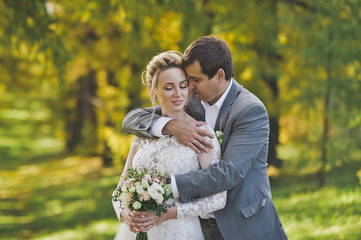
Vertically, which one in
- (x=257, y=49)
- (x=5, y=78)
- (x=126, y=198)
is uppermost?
(x=5, y=78)

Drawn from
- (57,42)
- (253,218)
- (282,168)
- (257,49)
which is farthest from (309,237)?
(282,168)

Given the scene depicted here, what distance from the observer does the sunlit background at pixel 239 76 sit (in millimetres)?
7117

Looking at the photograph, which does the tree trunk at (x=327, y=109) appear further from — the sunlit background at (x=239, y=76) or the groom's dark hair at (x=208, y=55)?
the groom's dark hair at (x=208, y=55)

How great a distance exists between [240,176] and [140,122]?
3.00 ft

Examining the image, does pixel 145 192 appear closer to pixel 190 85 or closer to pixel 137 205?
pixel 137 205

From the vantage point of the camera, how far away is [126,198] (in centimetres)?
286

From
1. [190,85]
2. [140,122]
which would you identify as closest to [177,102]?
[190,85]

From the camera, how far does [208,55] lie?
10.6ft

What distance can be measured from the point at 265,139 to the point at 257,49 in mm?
7490

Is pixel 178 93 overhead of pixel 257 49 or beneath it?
beneath

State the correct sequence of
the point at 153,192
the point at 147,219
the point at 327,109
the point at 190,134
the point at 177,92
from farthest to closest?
the point at 327,109
the point at 177,92
the point at 190,134
the point at 147,219
the point at 153,192

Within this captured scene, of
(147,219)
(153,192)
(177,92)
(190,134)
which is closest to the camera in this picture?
(153,192)

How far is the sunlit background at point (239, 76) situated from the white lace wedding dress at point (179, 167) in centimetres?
263

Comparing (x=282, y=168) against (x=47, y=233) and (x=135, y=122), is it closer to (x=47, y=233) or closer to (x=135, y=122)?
(x=47, y=233)
